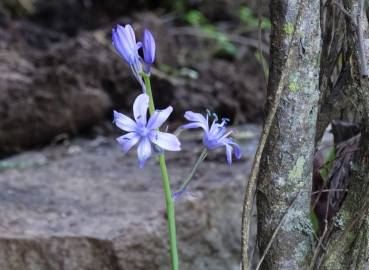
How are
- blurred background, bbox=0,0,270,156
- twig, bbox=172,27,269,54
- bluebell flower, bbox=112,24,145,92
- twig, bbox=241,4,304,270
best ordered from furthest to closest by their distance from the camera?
twig, bbox=172,27,269,54, blurred background, bbox=0,0,270,156, twig, bbox=241,4,304,270, bluebell flower, bbox=112,24,145,92

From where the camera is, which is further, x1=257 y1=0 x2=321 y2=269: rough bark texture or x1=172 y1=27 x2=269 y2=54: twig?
x1=172 y1=27 x2=269 y2=54: twig

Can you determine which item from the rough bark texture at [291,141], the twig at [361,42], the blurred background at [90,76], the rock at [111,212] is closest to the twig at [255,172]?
the rough bark texture at [291,141]

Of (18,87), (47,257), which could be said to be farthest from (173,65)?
(47,257)

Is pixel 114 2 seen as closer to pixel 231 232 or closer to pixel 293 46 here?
pixel 231 232

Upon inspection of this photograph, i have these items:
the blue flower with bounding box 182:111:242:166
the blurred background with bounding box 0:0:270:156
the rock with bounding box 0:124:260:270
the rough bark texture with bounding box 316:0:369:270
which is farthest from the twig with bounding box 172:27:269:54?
the blue flower with bounding box 182:111:242:166

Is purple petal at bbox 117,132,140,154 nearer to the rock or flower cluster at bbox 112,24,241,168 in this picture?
flower cluster at bbox 112,24,241,168

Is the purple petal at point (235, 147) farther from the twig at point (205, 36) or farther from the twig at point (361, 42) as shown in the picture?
the twig at point (205, 36)

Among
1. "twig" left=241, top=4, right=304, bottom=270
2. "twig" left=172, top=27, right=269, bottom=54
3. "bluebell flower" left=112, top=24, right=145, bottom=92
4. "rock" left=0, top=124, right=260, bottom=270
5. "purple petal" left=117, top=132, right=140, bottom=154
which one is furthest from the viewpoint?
"twig" left=172, top=27, right=269, bottom=54
